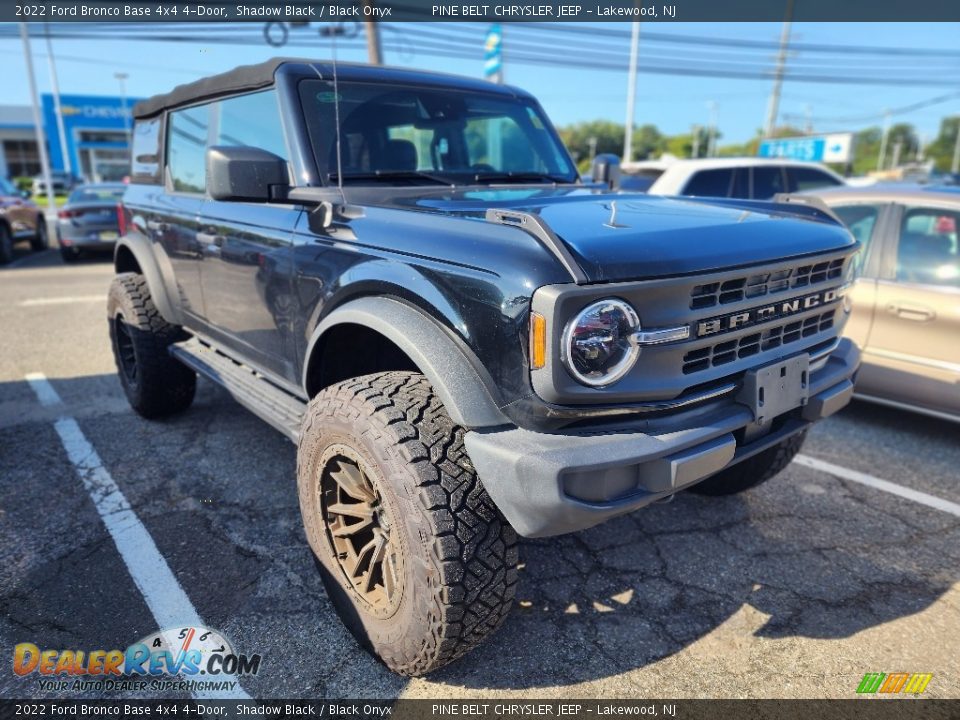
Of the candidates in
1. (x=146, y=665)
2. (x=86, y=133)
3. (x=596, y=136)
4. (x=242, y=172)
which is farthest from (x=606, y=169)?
(x=596, y=136)

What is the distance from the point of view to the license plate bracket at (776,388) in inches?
85.3

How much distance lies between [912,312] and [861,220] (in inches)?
31.2

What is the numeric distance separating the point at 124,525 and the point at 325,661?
146cm

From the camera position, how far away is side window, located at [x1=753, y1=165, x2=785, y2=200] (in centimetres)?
754

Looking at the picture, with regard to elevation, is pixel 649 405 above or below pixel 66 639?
above

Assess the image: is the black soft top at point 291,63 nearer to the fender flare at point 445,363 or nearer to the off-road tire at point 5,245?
the fender flare at point 445,363

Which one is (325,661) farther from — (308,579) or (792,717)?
(792,717)

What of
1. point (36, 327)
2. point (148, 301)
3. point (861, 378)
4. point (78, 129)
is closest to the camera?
point (148, 301)

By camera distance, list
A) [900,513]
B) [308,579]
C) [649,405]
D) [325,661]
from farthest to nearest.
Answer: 1. [900,513]
2. [308,579]
3. [325,661]
4. [649,405]

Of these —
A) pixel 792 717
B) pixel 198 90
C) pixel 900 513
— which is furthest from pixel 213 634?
pixel 900 513

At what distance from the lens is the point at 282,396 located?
10.2 ft

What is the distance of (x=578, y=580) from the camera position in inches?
111

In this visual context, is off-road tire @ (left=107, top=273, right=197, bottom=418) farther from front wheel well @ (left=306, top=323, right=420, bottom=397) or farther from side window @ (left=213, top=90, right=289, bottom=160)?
front wheel well @ (left=306, top=323, right=420, bottom=397)

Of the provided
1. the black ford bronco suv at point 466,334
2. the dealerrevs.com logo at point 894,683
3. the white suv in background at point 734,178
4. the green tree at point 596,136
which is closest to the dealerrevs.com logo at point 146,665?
the black ford bronco suv at point 466,334
